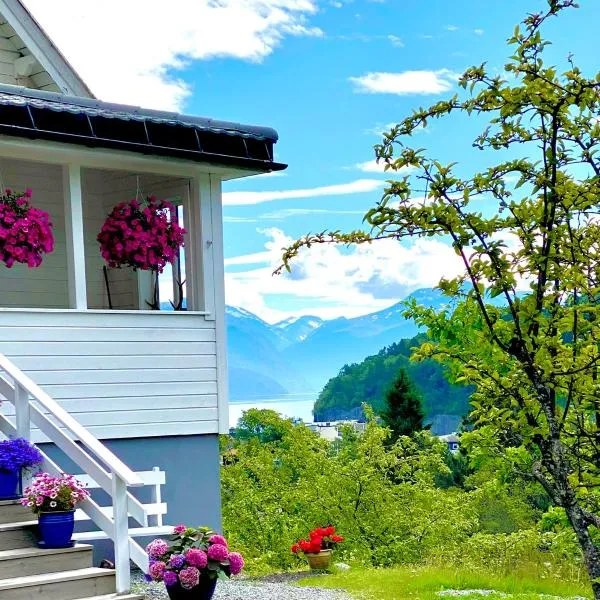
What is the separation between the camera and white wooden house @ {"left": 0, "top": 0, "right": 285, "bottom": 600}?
955 cm

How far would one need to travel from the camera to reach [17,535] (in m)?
7.86

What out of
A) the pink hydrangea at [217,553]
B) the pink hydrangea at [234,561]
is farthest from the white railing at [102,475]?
the pink hydrangea at [234,561]

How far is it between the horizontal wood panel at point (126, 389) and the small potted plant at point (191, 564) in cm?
256

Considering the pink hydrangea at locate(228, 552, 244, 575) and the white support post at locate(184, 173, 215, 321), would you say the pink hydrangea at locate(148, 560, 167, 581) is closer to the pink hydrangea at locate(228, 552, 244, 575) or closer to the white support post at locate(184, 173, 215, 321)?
the pink hydrangea at locate(228, 552, 244, 575)

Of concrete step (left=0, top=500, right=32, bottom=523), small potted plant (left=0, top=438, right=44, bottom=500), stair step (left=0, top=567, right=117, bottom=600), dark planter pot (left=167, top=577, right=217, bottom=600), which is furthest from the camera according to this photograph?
small potted plant (left=0, top=438, right=44, bottom=500)

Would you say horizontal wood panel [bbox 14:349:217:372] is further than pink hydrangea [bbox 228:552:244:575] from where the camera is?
Yes

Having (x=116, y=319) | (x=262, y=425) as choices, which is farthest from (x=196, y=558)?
(x=262, y=425)

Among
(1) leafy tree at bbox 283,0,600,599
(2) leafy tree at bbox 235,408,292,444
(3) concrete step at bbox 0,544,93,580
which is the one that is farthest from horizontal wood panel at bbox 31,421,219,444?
(2) leafy tree at bbox 235,408,292,444

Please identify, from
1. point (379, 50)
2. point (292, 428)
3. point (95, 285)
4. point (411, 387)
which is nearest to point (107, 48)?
point (411, 387)

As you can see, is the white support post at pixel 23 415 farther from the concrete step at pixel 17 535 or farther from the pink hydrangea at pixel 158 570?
the pink hydrangea at pixel 158 570

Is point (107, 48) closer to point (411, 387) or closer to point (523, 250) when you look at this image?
point (411, 387)

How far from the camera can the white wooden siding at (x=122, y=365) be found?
9.73 metres

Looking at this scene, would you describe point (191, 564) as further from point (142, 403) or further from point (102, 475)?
point (142, 403)

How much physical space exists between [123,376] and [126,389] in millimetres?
133
